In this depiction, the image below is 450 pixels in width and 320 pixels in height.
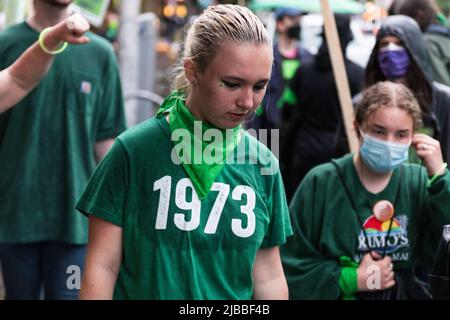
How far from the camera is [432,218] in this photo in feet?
14.6

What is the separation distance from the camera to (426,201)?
4.54 meters

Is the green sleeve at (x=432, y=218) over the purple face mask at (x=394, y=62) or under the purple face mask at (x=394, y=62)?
under

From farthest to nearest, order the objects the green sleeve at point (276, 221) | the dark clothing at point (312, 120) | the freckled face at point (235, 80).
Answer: the dark clothing at point (312, 120) < the green sleeve at point (276, 221) < the freckled face at point (235, 80)

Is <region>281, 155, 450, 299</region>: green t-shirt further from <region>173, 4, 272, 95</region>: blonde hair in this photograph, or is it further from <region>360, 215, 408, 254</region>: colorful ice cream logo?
<region>173, 4, 272, 95</region>: blonde hair

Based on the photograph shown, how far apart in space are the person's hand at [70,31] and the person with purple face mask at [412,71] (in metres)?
2.18

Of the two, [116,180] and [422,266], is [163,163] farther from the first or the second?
[422,266]

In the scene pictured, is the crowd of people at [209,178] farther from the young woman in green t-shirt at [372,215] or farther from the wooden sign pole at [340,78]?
the wooden sign pole at [340,78]

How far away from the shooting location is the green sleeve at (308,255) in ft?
14.7

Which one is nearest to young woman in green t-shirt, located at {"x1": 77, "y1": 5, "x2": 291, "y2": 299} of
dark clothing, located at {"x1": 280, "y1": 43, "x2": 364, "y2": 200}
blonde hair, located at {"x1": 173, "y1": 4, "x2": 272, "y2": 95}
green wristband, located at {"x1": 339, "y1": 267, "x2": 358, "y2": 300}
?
blonde hair, located at {"x1": 173, "y1": 4, "x2": 272, "y2": 95}

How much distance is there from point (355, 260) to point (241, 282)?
1330 millimetres

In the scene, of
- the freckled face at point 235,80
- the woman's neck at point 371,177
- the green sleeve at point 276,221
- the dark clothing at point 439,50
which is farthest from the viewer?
the dark clothing at point 439,50

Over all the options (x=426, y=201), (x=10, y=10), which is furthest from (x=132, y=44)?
(x=426, y=201)

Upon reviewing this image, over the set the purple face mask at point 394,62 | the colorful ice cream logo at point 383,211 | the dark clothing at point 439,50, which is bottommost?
the colorful ice cream logo at point 383,211

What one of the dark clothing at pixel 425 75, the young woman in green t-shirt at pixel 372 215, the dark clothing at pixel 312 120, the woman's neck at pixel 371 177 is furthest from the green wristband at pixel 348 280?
the dark clothing at pixel 312 120
